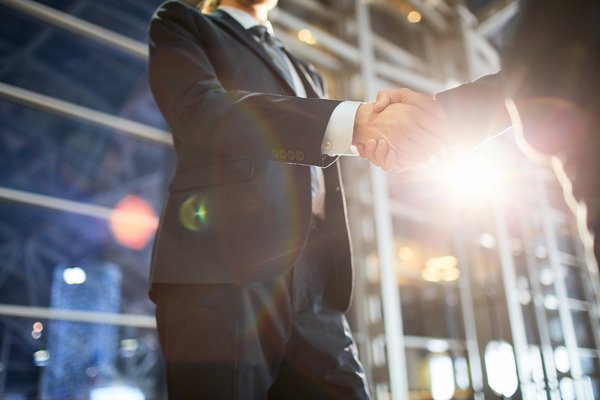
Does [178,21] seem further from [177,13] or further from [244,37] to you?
[244,37]

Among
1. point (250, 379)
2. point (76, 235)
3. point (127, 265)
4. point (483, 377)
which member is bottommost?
point (250, 379)

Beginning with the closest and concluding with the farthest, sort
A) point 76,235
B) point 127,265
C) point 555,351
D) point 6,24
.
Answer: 1. point 6,24
2. point 76,235
3. point 127,265
4. point 555,351

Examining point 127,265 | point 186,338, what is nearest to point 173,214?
point 186,338

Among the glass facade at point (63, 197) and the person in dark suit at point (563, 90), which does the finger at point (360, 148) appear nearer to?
the person in dark suit at point (563, 90)

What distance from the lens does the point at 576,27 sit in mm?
655

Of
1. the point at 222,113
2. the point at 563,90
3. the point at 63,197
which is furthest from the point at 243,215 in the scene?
the point at 63,197

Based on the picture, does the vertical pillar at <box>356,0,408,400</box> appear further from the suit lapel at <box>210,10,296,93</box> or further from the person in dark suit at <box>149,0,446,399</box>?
the suit lapel at <box>210,10,296,93</box>

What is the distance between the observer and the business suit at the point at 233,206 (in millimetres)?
964

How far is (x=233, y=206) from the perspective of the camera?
100cm

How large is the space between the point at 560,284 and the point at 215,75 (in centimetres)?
566

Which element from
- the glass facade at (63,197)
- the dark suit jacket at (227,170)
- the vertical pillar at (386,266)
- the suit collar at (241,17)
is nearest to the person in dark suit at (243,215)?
the dark suit jacket at (227,170)

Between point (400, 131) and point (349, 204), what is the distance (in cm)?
285

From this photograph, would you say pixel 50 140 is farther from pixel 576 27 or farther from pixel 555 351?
pixel 555 351

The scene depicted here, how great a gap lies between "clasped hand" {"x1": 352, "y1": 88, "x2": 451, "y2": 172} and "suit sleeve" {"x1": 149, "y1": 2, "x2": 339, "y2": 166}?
8 centimetres
